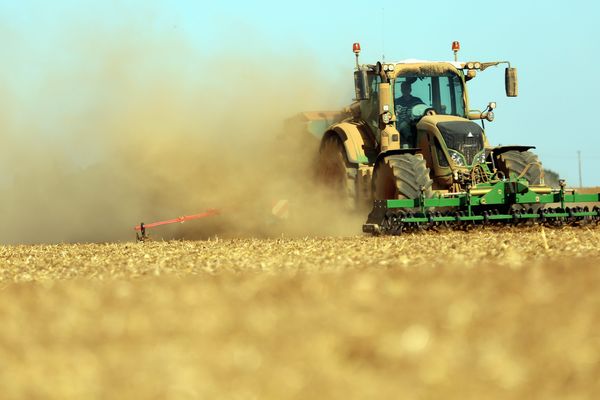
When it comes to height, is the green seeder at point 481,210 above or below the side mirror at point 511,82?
below

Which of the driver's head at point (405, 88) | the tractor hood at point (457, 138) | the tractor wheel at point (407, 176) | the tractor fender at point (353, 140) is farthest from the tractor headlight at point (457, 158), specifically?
the tractor fender at point (353, 140)

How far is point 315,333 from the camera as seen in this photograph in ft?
18.6

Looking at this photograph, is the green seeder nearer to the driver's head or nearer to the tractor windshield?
the tractor windshield

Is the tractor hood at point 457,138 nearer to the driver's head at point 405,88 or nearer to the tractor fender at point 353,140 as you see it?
the driver's head at point 405,88

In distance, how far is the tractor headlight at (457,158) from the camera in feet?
52.4

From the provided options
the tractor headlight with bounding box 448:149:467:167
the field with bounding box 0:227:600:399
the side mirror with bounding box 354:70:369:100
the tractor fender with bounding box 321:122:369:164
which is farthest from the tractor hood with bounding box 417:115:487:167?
the field with bounding box 0:227:600:399

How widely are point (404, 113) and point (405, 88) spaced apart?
41cm

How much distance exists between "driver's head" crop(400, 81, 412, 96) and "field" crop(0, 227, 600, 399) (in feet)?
27.3

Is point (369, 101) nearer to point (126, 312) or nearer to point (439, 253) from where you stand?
point (439, 253)

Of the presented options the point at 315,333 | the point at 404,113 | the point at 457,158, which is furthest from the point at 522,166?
the point at 315,333

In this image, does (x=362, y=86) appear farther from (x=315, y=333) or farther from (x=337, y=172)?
A: (x=315, y=333)

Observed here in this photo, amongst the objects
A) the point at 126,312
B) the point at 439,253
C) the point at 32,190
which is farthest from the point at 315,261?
the point at 32,190

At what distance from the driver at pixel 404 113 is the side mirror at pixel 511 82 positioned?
158cm

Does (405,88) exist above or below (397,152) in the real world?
above
